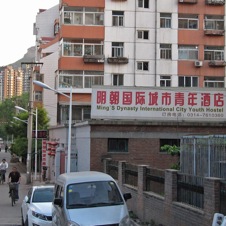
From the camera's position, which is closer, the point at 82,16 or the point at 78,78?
the point at 78,78

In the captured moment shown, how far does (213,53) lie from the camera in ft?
152

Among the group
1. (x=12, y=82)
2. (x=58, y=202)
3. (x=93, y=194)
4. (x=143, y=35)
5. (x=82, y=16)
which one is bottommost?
(x=58, y=202)

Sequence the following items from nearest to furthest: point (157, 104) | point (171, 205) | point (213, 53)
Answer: point (171, 205) < point (157, 104) < point (213, 53)

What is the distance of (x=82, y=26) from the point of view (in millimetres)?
44750

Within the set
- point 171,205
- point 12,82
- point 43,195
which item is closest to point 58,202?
point 171,205

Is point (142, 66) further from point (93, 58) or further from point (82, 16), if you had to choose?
point (82, 16)

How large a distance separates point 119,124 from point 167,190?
1163cm

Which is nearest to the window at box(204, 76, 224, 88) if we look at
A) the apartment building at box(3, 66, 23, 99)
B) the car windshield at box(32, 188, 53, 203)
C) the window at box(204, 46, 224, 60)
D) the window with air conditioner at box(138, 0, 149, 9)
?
the window at box(204, 46, 224, 60)

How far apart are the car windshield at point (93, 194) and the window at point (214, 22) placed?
36.3m

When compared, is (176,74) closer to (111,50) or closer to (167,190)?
(111,50)

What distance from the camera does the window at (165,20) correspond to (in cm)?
4588

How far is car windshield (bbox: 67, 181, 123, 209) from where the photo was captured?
37.2 feet

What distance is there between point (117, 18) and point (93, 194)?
116 feet

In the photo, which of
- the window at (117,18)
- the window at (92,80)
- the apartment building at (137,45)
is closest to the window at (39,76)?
the apartment building at (137,45)
